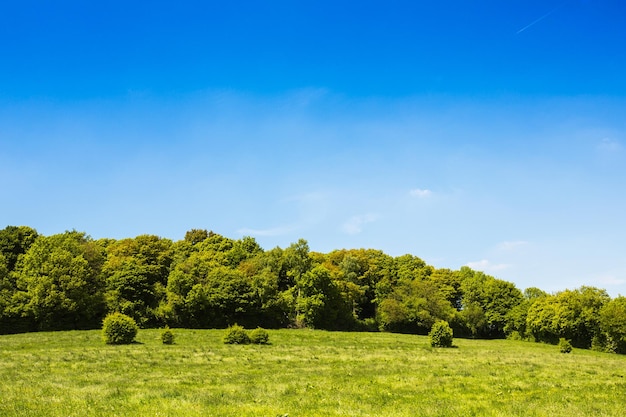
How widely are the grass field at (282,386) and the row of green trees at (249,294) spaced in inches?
1293

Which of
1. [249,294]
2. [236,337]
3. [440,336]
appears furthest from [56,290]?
[440,336]

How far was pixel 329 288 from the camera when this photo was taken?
82.8 metres

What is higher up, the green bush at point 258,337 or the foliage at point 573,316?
the foliage at point 573,316

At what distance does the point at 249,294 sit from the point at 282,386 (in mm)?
54084

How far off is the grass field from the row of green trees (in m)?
32.9

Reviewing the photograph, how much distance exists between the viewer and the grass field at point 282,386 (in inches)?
673

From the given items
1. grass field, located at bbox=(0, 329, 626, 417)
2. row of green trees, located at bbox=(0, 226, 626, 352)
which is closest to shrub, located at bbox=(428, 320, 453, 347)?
grass field, located at bbox=(0, 329, 626, 417)

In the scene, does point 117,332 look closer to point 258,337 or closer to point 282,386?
point 258,337

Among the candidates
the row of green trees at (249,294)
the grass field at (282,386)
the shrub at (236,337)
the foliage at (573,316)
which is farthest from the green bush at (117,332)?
the foliage at (573,316)

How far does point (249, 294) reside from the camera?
75.3 m

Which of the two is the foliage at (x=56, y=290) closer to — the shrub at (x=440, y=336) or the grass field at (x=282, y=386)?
the grass field at (x=282, y=386)

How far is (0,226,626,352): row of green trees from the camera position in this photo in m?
67.9

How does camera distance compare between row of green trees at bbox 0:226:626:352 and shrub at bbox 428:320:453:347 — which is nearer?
shrub at bbox 428:320:453:347

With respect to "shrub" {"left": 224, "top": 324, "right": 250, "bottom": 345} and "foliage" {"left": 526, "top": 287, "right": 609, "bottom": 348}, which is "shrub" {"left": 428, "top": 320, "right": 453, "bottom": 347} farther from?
"foliage" {"left": 526, "top": 287, "right": 609, "bottom": 348}
